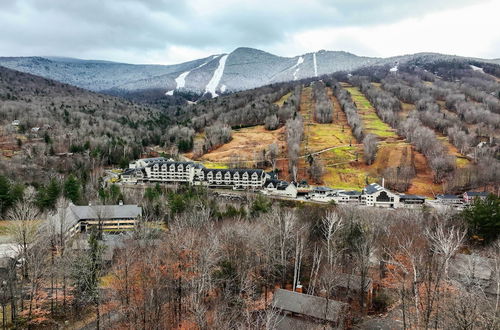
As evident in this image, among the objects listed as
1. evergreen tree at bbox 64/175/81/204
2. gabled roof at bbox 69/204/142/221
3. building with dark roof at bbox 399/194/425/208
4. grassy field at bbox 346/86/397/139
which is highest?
grassy field at bbox 346/86/397/139

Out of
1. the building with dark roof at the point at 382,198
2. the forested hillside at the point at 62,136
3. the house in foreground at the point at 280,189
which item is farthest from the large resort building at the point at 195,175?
the building with dark roof at the point at 382,198

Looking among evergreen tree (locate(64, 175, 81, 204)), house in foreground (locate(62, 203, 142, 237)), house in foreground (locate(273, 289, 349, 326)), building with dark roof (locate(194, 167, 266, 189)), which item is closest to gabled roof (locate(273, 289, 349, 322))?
house in foreground (locate(273, 289, 349, 326))

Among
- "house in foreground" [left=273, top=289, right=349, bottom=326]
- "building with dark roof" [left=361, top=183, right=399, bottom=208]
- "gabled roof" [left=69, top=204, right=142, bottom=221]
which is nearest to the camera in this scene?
"house in foreground" [left=273, top=289, right=349, bottom=326]

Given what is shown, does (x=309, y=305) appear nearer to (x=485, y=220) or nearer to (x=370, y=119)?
(x=485, y=220)

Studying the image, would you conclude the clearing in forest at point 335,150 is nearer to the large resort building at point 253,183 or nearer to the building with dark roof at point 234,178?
the large resort building at point 253,183

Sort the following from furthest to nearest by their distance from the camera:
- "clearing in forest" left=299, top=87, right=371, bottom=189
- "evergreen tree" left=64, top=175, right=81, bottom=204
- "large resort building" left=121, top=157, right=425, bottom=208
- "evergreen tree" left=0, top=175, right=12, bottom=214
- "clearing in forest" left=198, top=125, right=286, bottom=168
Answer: "clearing in forest" left=198, top=125, right=286, bottom=168, "clearing in forest" left=299, top=87, right=371, bottom=189, "large resort building" left=121, top=157, right=425, bottom=208, "evergreen tree" left=64, top=175, right=81, bottom=204, "evergreen tree" left=0, top=175, right=12, bottom=214

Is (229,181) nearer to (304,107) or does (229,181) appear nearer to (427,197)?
(427,197)

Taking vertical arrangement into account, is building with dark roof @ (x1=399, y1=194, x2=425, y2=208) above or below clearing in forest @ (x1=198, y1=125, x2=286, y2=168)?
below

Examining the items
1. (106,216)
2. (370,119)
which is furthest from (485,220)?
(370,119)

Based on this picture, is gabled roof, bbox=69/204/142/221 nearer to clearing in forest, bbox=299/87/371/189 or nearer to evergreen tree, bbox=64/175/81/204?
evergreen tree, bbox=64/175/81/204
